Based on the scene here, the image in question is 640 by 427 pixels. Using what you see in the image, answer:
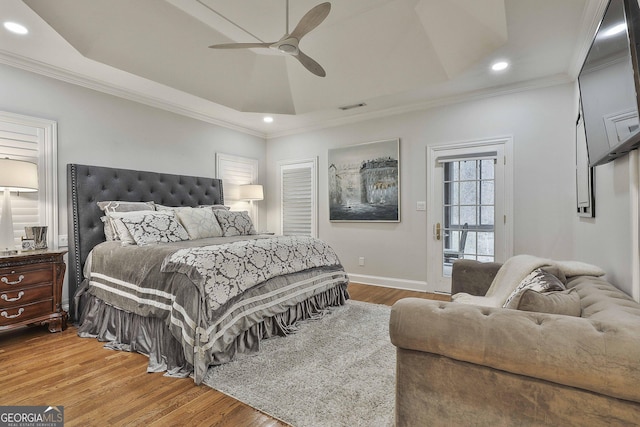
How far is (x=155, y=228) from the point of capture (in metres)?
3.02

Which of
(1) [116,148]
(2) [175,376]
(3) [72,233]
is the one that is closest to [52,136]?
(1) [116,148]

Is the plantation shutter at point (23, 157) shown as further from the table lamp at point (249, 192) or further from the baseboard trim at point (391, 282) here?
the baseboard trim at point (391, 282)

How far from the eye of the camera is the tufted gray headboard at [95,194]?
321 cm

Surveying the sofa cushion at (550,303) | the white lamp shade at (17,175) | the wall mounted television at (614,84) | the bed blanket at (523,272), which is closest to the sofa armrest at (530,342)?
the sofa cushion at (550,303)

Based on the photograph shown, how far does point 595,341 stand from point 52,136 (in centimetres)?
439

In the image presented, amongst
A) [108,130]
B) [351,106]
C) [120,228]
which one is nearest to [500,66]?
[351,106]

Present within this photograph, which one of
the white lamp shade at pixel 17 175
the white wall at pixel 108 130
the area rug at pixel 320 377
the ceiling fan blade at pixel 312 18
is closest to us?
the area rug at pixel 320 377

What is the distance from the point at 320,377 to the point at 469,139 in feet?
11.0

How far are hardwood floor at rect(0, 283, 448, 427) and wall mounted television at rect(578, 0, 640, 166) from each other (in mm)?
2219

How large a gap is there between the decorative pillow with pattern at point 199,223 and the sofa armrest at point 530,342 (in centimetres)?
279

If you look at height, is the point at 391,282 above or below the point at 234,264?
below

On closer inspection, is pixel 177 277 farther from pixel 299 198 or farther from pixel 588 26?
pixel 588 26

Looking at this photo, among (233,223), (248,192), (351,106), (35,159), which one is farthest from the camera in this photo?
(248,192)
